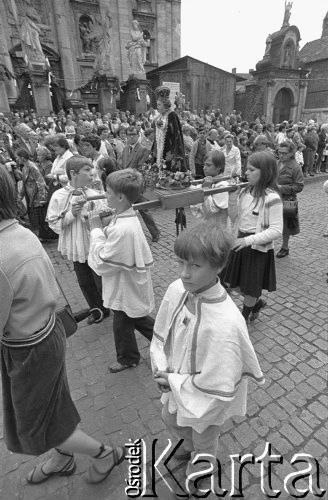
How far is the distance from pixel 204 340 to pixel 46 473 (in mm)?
1646

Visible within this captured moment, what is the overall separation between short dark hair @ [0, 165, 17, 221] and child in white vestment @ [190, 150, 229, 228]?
271 cm

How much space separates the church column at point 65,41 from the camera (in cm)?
2788

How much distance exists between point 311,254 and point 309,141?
28.3 feet

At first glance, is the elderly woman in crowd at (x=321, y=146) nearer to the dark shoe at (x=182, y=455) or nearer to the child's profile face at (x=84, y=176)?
the child's profile face at (x=84, y=176)

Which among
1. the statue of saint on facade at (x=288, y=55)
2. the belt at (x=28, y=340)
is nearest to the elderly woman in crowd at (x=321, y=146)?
the belt at (x=28, y=340)

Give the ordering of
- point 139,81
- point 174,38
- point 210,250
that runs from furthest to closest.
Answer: point 174,38
point 139,81
point 210,250

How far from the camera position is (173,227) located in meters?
7.43

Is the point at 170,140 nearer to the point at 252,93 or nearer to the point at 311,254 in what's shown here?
the point at 311,254

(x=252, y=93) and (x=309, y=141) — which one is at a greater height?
(x=252, y=93)

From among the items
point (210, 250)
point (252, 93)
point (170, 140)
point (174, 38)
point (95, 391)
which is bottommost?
point (95, 391)

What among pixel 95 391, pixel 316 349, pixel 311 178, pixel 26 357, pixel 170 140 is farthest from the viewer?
pixel 311 178

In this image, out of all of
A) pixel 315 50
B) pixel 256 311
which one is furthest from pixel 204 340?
pixel 315 50

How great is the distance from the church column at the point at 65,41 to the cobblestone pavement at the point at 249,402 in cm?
3136

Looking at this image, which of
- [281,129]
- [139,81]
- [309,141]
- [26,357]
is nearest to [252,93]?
[139,81]
